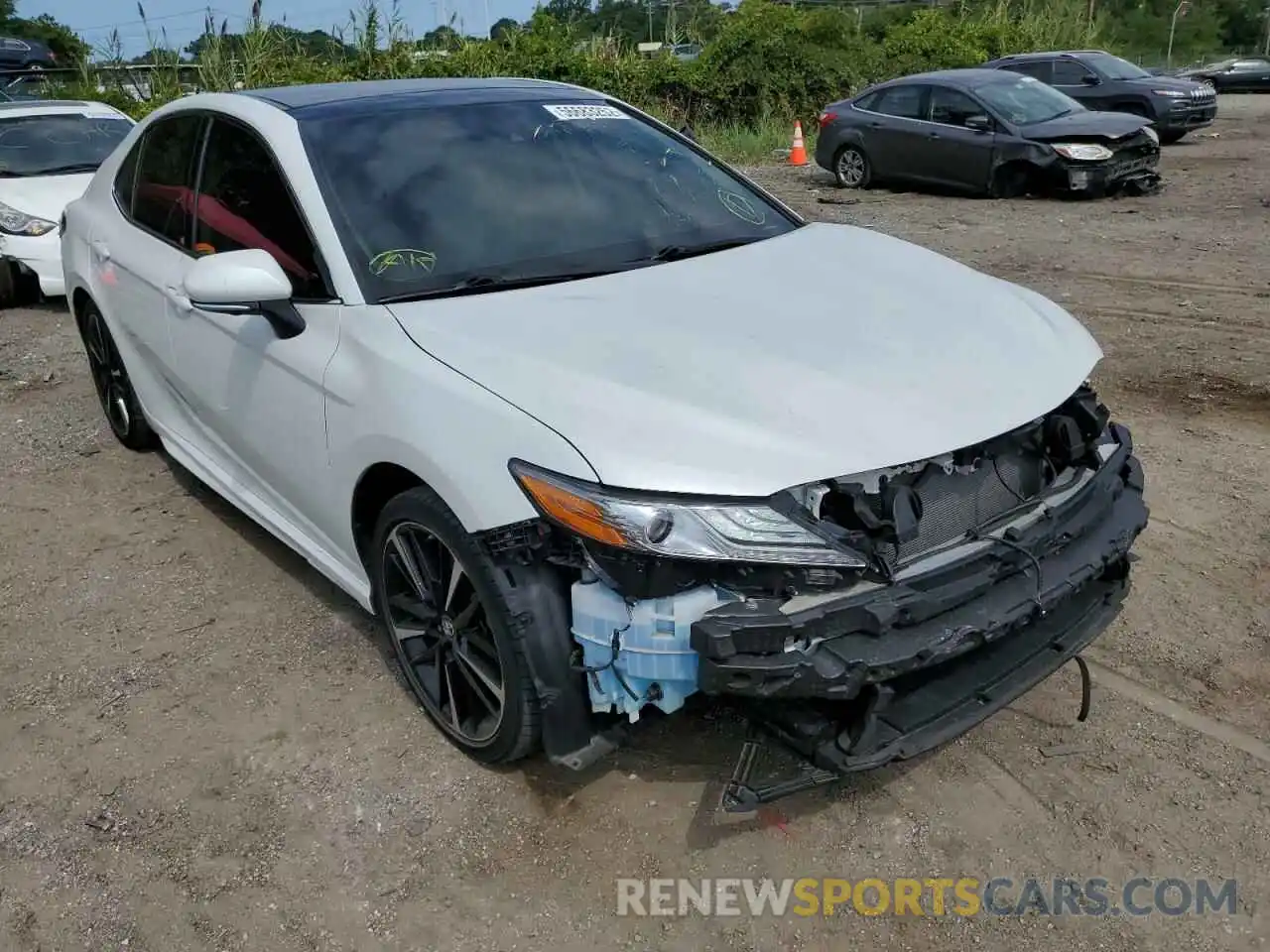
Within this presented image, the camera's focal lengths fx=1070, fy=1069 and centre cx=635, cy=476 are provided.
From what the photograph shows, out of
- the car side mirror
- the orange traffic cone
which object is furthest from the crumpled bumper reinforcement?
the orange traffic cone

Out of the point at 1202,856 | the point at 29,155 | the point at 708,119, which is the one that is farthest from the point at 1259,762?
the point at 708,119

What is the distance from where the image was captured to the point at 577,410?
244 centimetres

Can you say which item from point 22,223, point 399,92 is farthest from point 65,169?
point 399,92

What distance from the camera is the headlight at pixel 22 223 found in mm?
8461

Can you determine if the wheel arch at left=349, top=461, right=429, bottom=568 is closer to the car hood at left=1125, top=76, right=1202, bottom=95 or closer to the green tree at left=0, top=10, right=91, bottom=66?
the car hood at left=1125, top=76, right=1202, bottom=95

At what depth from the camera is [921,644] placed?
7.61 ft

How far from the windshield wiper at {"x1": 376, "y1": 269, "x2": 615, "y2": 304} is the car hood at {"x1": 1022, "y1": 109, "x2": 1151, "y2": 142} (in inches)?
405

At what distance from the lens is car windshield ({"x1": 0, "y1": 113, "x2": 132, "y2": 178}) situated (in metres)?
9.13

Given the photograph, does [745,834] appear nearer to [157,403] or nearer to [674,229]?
[674,229]

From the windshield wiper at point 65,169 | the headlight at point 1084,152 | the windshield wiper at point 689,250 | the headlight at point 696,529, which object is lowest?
the headlight at point 696,529

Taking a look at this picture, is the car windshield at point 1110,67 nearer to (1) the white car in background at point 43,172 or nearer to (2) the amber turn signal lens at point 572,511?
(1) the white car in background at point 43,172

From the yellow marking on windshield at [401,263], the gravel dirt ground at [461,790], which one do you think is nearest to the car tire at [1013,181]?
the gravel dirt ground at [461,790]

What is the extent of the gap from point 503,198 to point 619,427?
1.26 meters

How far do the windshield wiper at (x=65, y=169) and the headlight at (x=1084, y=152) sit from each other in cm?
954
